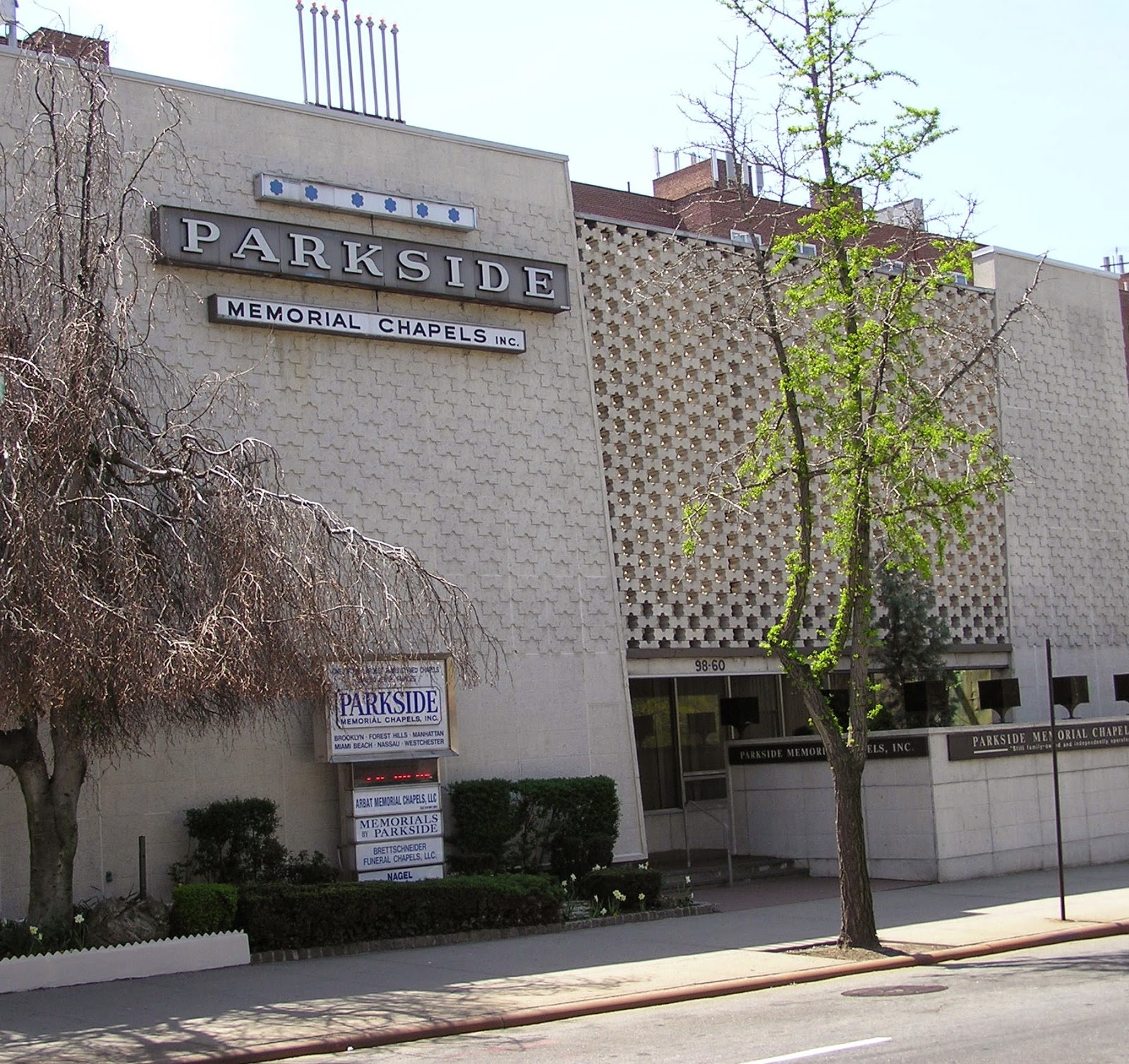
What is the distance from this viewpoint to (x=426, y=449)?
21422mm

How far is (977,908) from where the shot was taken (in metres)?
18.7

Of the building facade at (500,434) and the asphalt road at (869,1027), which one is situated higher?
the building facade at (500,434)

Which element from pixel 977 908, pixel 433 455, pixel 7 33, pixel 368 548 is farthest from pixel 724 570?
pixel 7 33

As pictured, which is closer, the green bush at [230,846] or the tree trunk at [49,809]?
the tree trunk at [49,809]

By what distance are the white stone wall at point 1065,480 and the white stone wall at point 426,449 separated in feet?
34.3

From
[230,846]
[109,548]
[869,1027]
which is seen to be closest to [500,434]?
[230,846]

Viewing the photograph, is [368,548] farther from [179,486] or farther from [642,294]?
[642,294]

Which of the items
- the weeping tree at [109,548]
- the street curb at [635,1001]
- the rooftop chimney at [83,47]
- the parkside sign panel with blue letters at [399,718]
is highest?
the rooftop chimney at [83,47]

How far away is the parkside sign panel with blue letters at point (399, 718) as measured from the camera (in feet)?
63.6

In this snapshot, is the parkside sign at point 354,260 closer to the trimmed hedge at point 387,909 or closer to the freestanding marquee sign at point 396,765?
the freestanding marquee sign at point 396,765

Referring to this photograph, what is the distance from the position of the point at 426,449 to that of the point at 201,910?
7.84 meters

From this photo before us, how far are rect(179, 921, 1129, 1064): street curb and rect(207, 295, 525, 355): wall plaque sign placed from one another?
1071 cm

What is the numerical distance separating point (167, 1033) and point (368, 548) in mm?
5963

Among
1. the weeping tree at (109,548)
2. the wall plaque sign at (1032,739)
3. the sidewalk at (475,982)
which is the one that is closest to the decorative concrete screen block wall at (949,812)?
the wall plaque sign at (1032,739)
